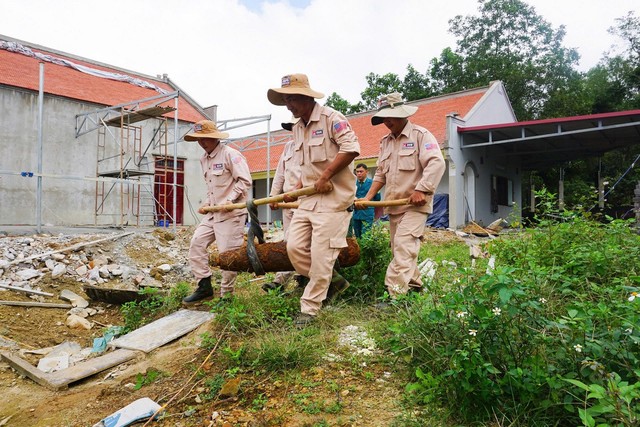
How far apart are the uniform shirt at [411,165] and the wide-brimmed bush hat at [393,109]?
0.45ft

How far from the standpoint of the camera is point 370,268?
183 inches

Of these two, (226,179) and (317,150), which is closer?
(317,150)

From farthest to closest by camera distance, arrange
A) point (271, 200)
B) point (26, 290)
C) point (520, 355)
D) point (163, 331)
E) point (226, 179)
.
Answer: point (26, 290) → point (226, 179) → point (271, 200) → point (163, 331) → point (520, 355)

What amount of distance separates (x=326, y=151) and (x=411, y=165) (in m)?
0.92

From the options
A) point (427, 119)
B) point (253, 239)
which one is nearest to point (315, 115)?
point (253, 239)

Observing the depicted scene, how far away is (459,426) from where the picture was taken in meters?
1.96

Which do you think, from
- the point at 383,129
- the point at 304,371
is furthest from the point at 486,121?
the point at 304,371

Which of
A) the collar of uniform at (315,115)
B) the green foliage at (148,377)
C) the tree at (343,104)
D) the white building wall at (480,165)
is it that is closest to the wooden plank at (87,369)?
the green foliage at (148,377)

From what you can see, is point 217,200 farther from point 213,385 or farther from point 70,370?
point 213,385

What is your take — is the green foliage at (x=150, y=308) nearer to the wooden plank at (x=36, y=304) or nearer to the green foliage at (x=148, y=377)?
the wooden plank at (x=36, y=304)

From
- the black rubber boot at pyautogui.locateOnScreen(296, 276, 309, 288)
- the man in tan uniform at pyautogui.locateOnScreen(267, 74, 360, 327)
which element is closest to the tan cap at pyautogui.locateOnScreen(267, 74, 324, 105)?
the man in tan uniform at pyautogui.locateOnScreen(267, 74, 360, 327)

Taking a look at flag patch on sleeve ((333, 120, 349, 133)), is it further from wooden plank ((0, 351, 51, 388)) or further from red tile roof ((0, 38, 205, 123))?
red tile roof ((0, 38, 205, 123))

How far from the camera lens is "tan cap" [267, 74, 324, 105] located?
11.8ft

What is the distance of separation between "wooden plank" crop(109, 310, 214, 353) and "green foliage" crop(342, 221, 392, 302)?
1.35 metres
